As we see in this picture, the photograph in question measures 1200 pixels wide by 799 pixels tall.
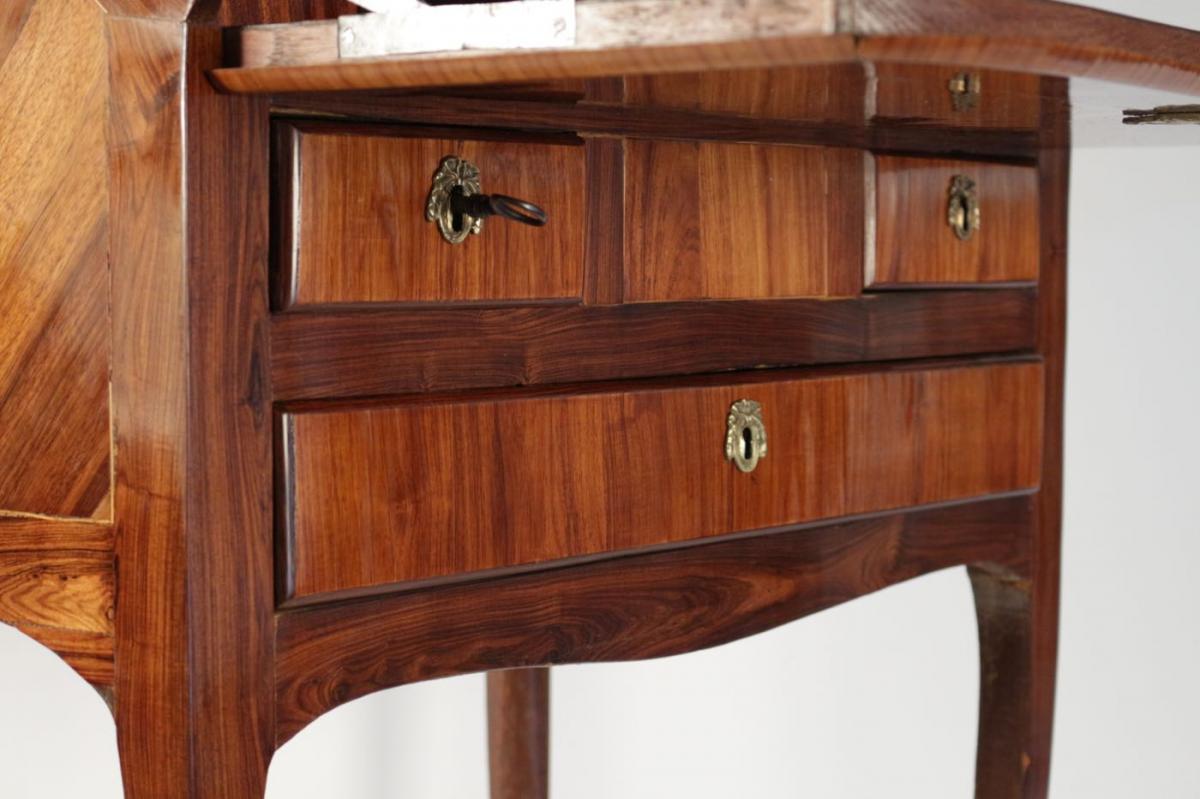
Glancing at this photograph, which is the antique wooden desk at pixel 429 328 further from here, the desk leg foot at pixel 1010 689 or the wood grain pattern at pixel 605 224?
the desk leg foot at pixel 1010 689

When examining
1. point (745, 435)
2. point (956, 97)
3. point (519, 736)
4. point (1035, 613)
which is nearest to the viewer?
point (956, 97)

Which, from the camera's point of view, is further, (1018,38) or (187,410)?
(187,410)

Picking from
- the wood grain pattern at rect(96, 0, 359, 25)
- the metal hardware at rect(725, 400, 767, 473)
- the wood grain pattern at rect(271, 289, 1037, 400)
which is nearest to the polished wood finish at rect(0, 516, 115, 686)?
the wood grain pattern at rect(271, 289, 1037, 400)

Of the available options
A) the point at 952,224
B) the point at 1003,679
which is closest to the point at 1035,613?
the point at 1003,679

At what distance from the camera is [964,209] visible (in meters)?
1.13

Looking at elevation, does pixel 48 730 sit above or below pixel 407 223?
below

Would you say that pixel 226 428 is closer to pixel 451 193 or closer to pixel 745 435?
pixel 451 193

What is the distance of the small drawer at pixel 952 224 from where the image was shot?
106 centimetres

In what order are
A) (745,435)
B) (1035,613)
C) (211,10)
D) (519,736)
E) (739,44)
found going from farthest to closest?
(519,736), (1035,613), (745,435), (211,10), (739,44)

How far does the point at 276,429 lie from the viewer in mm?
760

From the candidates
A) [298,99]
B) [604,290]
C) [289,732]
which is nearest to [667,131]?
[604,290]

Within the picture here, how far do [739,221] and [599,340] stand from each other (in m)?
0.12

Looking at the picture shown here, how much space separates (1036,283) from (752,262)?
0.32m

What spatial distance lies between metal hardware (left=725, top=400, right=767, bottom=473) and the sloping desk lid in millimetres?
290
